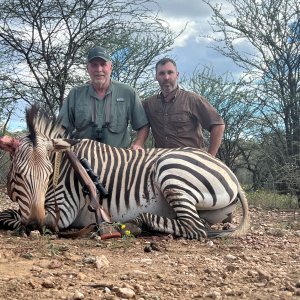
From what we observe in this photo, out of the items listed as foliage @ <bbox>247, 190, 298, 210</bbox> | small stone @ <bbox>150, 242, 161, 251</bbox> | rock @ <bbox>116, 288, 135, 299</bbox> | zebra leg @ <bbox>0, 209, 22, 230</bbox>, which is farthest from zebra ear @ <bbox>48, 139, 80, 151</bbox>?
foliage @ <bbox>247, 190, 298, 210</bbox>

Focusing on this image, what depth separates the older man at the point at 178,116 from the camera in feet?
20.0

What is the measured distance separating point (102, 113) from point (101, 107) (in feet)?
0.24

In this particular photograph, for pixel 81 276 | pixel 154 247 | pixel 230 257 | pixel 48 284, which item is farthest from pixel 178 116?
pixel 48 284

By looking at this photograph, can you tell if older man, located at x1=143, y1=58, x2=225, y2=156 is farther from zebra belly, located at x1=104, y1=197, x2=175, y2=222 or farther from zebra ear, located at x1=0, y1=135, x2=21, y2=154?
zebra ear, located at x1=0, y1=135, x2=21, y2=154

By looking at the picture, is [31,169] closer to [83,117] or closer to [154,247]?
[154,247]

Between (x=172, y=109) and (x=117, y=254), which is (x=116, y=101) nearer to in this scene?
(x=172, y=109)

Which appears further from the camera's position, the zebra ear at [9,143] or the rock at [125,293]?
the zebra ear at [9,143]

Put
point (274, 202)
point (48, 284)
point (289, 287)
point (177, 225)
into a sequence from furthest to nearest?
1. point (274, 202)
2. point (177, 225)
3. point (289, 287)
4. point (48, 284)

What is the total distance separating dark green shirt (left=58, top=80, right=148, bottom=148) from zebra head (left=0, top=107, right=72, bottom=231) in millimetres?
1383

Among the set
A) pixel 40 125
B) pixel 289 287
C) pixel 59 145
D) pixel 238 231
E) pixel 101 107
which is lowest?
pixel 289 287

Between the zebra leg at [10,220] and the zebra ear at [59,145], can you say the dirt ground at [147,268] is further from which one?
the zebra ear at [59,145]

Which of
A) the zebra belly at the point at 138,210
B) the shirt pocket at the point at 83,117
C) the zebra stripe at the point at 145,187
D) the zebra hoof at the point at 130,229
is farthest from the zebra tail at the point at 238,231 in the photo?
the shirt pocket at the point at 83,117

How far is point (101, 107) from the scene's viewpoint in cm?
571

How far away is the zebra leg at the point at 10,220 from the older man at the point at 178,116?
2.41m
